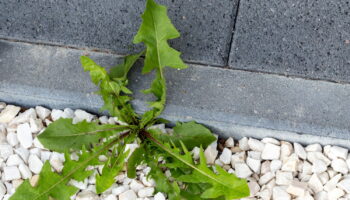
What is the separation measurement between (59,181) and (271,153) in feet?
3.15

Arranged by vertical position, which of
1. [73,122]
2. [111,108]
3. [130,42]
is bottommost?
[73,122]

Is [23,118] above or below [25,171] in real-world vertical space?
above

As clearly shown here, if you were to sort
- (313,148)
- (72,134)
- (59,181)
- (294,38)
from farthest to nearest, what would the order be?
(294,38)
(313,148)
(72,134)
(59,181)

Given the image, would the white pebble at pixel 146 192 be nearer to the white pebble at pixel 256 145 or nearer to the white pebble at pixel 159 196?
the white pebble at pixel 159 196

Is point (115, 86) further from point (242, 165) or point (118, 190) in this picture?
point (242, 165)

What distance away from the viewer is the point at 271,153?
2.13 metres

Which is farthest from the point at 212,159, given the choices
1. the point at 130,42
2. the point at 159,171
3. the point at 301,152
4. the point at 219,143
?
the point at 130,42

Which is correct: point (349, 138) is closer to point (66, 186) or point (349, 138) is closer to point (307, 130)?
point (307, 130)

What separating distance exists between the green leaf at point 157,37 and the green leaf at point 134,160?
0.36 meters

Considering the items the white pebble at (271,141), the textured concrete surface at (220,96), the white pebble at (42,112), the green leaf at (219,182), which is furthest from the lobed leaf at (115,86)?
the white pebble at (271,141)

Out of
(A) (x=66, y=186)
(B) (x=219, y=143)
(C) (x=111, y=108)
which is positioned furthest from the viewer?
(B) (x=219, y=143)

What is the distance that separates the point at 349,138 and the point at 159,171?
0.89 meters

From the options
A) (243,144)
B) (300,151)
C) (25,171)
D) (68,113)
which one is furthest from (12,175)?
(300,151)

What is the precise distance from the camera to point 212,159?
6.94 feet
